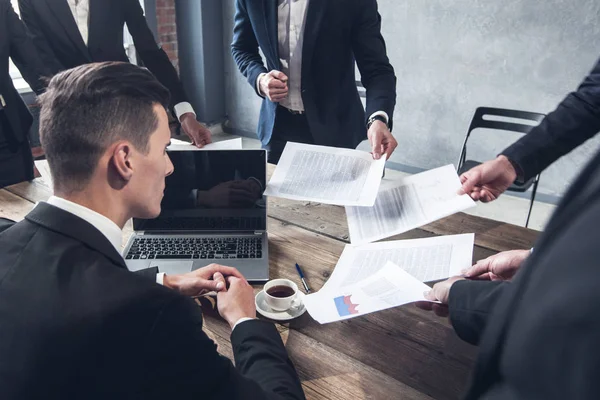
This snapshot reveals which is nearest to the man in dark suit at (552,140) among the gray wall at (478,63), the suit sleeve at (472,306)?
the suit sleeve at (472,306)

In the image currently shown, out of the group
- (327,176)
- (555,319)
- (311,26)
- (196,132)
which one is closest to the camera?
(555,319)

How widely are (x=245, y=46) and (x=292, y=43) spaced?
27cm

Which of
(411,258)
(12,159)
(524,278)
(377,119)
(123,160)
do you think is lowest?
(12,159)

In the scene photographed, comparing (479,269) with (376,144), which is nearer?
(479,269)

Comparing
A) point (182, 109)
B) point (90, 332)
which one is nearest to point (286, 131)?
point (182, 109)

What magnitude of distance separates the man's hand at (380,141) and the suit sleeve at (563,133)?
33 cm

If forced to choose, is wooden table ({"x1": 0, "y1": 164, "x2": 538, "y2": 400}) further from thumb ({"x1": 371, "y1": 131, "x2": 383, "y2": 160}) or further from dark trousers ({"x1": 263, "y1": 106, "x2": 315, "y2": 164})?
dark trousers ({"x1": 263, "y1": 106, "x2": 315, "y2": 164})

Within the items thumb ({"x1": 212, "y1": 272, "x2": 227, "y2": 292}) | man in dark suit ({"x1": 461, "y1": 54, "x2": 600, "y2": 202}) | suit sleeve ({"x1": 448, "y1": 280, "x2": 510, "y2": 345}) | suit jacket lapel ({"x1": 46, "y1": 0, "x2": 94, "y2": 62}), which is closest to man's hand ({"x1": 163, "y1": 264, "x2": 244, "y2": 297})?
thumb ({"x1": 212, "y1": 272, "x2": 227, "y2": 292})

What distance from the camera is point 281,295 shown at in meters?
1.14

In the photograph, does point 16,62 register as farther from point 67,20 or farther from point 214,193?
point 214,193

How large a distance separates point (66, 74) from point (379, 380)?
2.71ft

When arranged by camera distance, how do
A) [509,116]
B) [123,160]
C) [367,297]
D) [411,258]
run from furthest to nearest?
[509,116], [411,258], [367,297], [123,160]

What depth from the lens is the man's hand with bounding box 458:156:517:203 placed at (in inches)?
53.3

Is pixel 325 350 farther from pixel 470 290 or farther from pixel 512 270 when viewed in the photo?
pixel 512 270
